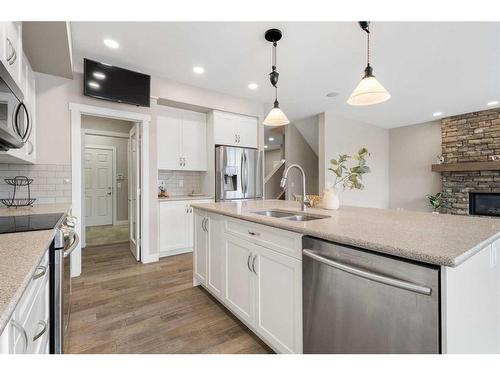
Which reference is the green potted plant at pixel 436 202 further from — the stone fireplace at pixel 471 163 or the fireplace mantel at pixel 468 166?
the fireplace mantel at pixel 468 166

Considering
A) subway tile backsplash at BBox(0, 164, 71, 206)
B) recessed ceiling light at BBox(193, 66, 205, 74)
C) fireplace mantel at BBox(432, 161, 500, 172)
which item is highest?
recessed ceiling light at BBox(193, 66, 205, 74)

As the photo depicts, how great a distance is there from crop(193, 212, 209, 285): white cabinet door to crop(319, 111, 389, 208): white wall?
3.39 m

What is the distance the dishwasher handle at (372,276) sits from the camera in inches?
32.3

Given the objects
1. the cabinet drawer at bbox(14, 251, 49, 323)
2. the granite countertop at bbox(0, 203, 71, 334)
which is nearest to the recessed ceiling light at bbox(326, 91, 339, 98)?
the granite countertop at bbox(0, 203, 71, 334)

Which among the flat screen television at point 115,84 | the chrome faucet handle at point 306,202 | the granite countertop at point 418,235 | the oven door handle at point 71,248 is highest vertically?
the flat screen television at point 115,84

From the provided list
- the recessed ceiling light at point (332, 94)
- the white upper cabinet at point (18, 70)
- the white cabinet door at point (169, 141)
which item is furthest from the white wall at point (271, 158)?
the white upper cabinet at point (18, 70)

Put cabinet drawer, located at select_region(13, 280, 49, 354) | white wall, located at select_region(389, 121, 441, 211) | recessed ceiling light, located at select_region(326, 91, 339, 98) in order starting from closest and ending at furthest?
cabinet drawer, located at select_region(13, 280, 49, 354), recessed ceiling light, located at select_region(326, 91, 339, 98), white wall, located at select_region(389, 121, 441, 211)

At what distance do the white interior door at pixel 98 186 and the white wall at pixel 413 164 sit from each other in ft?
24.9

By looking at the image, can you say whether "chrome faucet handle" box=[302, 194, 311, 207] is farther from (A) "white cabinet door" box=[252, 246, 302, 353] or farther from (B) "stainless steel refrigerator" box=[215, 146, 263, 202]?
(B) "stainless steel refrigerator" box=[215, 146, 263, 202]

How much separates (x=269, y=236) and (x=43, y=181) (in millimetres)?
2785

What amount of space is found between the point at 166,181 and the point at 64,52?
2154 mm

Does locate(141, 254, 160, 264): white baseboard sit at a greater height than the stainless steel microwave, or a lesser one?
lesser

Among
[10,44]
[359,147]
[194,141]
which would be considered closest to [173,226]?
[194,141]

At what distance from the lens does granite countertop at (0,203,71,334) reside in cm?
50
